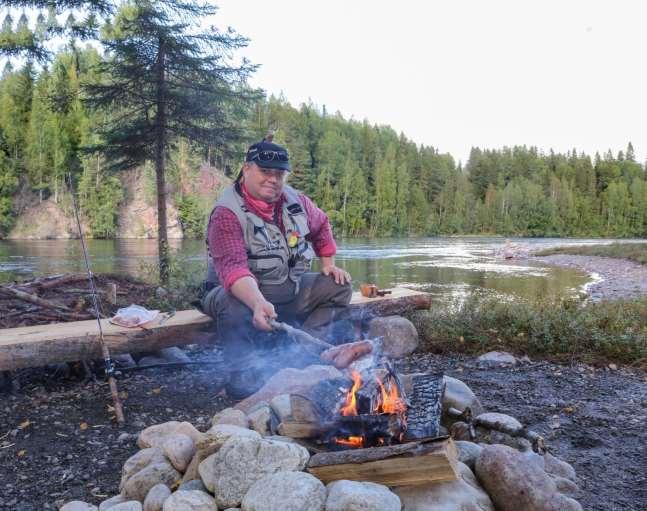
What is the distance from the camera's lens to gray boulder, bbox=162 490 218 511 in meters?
2.12

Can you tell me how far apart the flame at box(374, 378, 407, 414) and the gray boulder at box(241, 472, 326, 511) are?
1.82ft

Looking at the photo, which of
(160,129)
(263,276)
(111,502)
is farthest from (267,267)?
(160,129)

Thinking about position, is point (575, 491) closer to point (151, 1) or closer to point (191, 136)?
point (191, 136)

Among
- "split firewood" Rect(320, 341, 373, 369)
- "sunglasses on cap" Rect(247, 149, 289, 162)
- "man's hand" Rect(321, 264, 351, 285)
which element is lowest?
"split firewood" Rect(320, 341, 373, 369)

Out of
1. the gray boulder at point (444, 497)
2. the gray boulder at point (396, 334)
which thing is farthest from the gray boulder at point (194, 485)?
the gray boulder at point (396, 334)

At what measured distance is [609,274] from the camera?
22.2 metres

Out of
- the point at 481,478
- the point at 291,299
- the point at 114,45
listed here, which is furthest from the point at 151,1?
the point at 481,478

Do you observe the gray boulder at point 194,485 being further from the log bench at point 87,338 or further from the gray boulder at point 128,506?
the log bench at point 87,338

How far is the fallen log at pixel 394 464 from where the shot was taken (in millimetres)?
2090

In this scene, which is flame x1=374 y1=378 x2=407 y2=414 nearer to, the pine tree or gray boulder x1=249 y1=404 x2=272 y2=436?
gray boulder x1=249 y1=404 x2=272 y2=436

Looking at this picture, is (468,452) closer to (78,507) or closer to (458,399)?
(458,399)

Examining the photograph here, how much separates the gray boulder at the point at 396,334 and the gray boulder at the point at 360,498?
10.8ft

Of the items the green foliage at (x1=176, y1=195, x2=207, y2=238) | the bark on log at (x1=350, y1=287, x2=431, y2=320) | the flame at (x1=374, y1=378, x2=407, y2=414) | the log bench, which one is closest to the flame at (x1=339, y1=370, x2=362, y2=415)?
the flame at (x1=374, y1=378, x2=407, y2=414)

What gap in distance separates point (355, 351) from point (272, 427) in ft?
2.10
